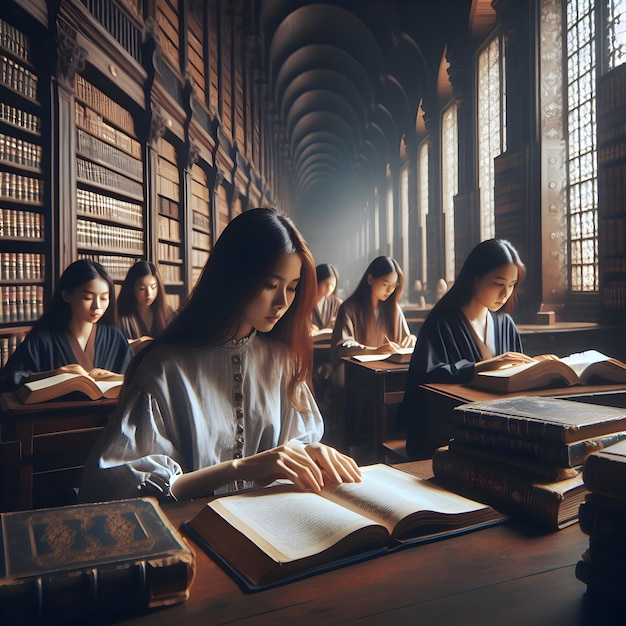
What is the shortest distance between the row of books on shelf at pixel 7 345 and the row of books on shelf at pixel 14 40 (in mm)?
1880

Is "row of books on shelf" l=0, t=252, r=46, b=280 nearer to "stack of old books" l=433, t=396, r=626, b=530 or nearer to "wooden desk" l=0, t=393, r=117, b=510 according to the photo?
"wooden desk" l=0, t=393, r=117, b=510

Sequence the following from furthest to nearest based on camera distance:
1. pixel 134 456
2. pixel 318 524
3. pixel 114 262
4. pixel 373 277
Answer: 1. pixel 114 262
2. pixel 373 277
3. pixel 134 456
4. pixel 318 524

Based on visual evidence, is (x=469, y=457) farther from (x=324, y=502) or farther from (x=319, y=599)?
(x=319, y=599)

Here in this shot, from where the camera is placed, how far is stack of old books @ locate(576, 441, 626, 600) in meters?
0.89

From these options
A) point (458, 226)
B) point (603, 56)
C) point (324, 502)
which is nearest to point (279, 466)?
point (324, 502)

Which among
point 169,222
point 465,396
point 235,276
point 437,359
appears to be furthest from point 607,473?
point 169,222

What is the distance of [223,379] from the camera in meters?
1.80

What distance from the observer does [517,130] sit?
7551mm

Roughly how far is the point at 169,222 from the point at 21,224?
332cm

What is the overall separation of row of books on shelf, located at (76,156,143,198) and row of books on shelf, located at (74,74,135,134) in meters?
0.48

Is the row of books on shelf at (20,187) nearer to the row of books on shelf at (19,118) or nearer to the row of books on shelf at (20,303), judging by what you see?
the row of books on shelf at (19,118)

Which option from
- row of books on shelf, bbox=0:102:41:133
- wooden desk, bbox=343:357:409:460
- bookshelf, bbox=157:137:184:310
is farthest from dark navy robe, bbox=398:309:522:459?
bookshelf, bbox=157:137:184:310

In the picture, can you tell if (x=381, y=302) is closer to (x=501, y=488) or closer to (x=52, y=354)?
(x=52, y=354)

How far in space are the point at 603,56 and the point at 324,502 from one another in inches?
258
